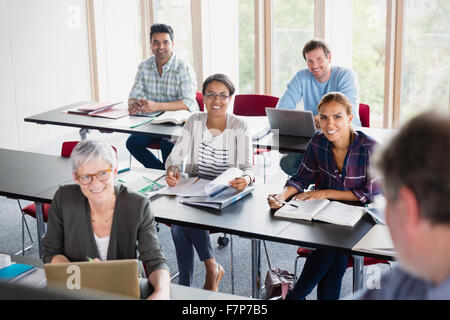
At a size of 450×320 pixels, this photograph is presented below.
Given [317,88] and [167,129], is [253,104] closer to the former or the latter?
[317,88]

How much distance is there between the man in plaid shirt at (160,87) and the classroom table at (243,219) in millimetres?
1399

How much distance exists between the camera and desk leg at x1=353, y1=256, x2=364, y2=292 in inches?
110

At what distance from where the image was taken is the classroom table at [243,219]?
2.75 m

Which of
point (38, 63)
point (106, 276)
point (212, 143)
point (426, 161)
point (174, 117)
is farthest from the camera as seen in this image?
point (38, 63)

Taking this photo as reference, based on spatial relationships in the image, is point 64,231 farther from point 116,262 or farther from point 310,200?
point 310,200

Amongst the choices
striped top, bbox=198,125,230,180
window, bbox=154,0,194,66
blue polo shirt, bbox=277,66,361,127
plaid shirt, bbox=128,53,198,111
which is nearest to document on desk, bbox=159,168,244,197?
striped top, bbox=198,125,230,180

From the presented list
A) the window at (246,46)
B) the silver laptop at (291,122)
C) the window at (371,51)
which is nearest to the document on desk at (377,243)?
the silver laptop at (291,122)

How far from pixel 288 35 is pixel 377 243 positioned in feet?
15.8

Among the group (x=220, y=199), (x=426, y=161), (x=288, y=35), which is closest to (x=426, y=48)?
(x=288, y=35)

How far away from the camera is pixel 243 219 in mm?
3002

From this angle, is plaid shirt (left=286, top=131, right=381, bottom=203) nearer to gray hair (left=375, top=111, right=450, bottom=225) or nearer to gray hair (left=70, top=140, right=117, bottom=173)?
gray hair (left=70, top=140, right=117, bottom=173)

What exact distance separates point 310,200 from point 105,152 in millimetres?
1162

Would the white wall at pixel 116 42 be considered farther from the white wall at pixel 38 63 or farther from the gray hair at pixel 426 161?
the gray hair at pixel 426 161

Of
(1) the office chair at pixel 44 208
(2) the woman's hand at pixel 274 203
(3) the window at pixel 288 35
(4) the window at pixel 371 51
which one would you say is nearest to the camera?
(2) the woman's hand at pixel 274 203
